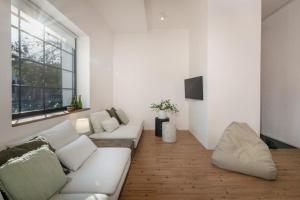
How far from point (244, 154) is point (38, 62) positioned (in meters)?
3.39

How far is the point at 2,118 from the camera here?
66.0 inches

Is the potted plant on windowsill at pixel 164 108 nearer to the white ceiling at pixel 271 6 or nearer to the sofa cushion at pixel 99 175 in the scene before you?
the sofa cushion at pixel 99 175

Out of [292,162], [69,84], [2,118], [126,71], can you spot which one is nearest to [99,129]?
[69,84]

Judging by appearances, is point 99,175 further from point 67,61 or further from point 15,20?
point 67,61

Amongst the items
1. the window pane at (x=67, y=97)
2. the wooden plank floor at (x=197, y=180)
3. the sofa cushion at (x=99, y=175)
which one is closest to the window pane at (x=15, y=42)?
the window pane at (x=67, y=97)

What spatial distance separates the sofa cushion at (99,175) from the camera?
1488mm

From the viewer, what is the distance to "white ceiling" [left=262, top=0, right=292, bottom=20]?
399 cm

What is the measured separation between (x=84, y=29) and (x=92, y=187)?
309cm

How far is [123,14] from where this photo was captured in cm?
422

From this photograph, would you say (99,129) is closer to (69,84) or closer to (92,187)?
(69,84)

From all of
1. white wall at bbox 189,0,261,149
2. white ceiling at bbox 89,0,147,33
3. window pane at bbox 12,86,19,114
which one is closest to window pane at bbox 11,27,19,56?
window pane at bbox 12,86,19,114

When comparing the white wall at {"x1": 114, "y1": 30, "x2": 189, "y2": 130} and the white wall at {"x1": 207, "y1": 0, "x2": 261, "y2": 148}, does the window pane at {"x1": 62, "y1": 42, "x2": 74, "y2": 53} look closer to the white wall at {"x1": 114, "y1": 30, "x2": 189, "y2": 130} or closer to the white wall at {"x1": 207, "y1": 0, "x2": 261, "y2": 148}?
the white wall at {"x1": 114, "y1": 30, "x2": 189, "y2": 130}

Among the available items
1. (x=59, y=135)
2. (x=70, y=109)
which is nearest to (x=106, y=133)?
(x=70, y=109)

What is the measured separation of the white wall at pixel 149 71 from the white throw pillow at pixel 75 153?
3361 millimetres
